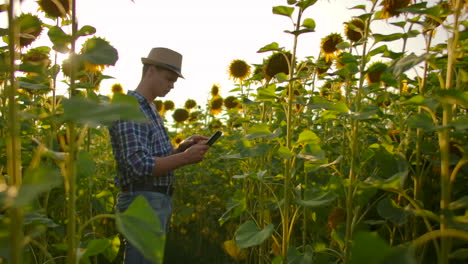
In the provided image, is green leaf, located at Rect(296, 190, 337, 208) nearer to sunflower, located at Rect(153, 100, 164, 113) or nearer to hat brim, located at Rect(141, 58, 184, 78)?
hat brim, located at Rect(141, 58, 184, 78)

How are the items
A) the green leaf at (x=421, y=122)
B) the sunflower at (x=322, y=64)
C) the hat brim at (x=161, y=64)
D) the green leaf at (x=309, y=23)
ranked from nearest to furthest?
the green leaf at (x=421, y=122) → the green leaf at (x=309, y=23) → the sunflower at (x=322, y=64) → the hat brim at (x=161, y=64)

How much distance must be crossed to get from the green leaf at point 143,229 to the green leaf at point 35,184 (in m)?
0.16

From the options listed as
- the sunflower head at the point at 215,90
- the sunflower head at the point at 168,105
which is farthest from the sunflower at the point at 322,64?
the sunflower head at the point at 168,105

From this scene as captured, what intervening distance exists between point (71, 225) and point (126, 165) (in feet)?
4.45

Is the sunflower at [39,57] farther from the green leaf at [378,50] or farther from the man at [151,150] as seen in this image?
the green leaf at [378,50]

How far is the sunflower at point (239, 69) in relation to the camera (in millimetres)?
4652

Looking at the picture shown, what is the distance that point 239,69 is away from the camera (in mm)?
4672

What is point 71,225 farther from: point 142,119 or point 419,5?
point 419,5

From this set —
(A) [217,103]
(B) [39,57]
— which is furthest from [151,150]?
(A) [217,103]

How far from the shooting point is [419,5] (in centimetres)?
111

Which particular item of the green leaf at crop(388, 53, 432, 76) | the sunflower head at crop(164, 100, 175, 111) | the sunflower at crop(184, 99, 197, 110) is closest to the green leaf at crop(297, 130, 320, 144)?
the green leaf at crop(388, 53, 432, 76)

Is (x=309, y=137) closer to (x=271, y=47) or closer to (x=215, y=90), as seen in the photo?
(x=271, y=47)

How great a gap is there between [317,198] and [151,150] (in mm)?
1234

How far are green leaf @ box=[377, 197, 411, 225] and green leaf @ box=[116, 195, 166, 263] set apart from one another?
0.86 m
